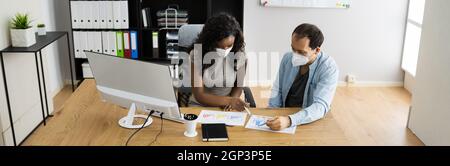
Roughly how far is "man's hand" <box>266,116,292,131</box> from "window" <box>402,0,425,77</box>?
2812 mm

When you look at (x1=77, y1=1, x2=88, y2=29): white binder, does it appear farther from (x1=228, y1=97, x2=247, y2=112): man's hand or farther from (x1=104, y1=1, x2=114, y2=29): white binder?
(x1=228, y1=97, x2=247, y2=112): man's hand

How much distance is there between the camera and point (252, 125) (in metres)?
2.27

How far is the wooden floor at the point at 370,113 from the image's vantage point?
3.63m

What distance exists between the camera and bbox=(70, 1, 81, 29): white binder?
4.35m

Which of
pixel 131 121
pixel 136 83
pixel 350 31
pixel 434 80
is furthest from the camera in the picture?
pixel 350 31

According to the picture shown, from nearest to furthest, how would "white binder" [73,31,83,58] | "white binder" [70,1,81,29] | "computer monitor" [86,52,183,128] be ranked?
"computer monitor" [86,52,183,128] → "white binder" [70,1,81,29] → "white binder" [73,31,83,58]

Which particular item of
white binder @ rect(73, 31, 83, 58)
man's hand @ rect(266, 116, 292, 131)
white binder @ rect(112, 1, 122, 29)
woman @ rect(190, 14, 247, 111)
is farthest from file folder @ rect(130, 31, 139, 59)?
man's hand @ rect(266, 116, 292, 131)

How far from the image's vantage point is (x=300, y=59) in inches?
100

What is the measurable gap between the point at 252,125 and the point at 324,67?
54 cm

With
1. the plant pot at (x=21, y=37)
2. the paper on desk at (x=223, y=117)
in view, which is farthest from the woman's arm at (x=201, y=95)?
the plant pot at (x=21, y=37)

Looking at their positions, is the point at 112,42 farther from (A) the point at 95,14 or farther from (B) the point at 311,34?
(B) the point at 311,34

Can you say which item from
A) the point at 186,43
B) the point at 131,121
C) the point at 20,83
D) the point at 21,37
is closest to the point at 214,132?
the point at 131,121

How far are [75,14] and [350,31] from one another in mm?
2736
